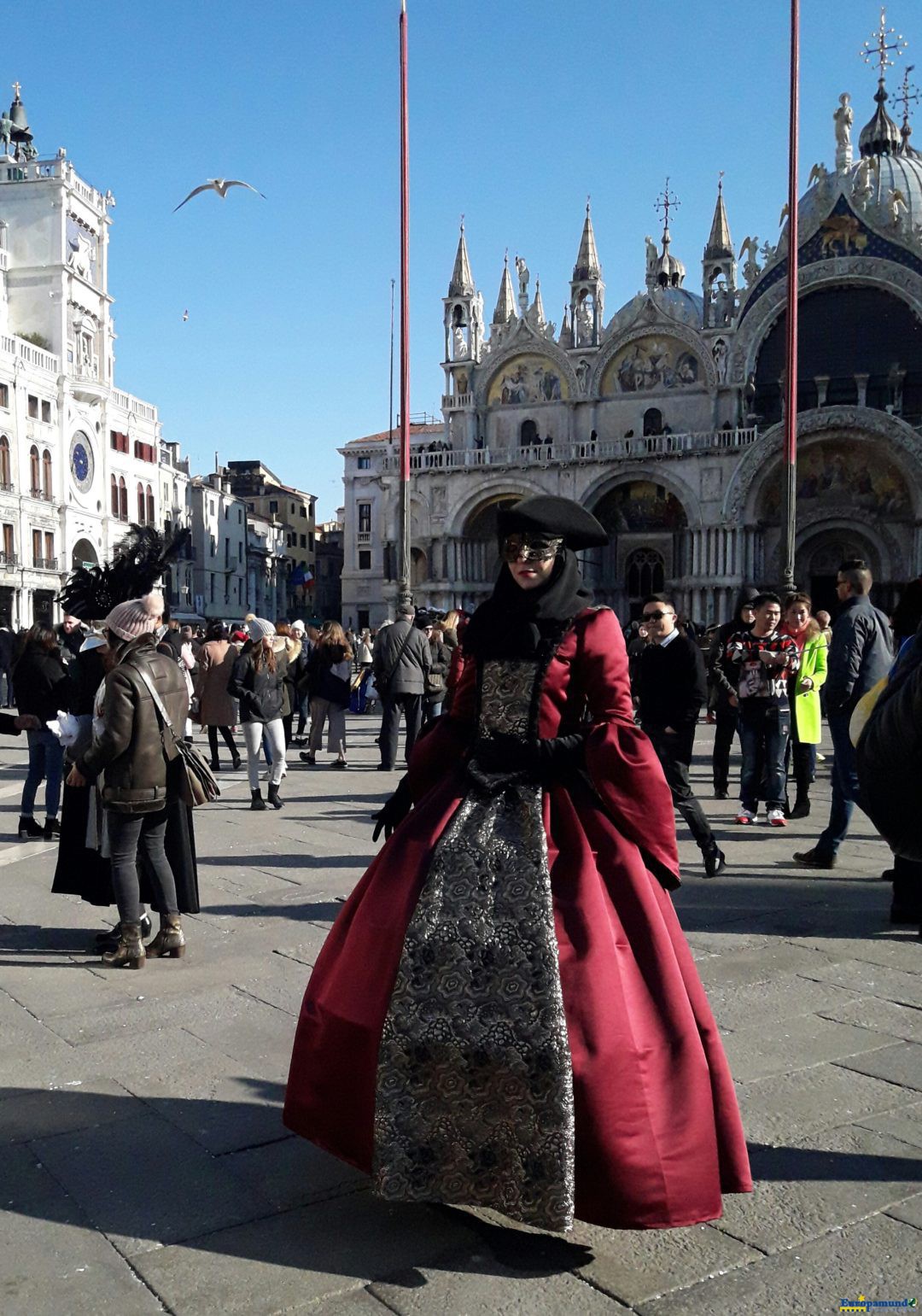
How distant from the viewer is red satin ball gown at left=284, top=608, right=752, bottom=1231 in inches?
95.7

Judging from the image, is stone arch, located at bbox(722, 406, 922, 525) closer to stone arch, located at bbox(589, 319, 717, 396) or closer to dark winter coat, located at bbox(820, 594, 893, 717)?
stone arch, located at bbox(589, 319, 717, 396)

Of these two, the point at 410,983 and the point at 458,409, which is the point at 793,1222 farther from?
the point at 458,409

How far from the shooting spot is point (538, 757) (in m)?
2.81

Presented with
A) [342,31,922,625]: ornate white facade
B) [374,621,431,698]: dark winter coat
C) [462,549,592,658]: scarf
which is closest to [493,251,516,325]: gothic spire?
[342,31,922,625]: ornate white facade

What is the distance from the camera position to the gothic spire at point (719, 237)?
40.6m

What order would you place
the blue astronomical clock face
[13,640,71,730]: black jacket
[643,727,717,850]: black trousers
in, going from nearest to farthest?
[643,727,717,850]: black trousers
[13,640,71,730]: black jacket
the blue astronomical clock face

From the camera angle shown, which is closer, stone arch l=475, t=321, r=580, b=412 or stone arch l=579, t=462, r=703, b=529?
stone arch l=579, t=462, r=703, b=529

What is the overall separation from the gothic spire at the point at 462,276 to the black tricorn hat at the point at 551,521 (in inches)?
1685


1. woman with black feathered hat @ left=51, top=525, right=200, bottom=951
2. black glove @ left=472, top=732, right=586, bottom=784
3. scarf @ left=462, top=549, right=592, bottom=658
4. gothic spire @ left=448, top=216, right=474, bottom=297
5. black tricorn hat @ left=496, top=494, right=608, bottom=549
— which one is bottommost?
woman with black feathered hat @ left=51, top=525, right=200, bottom=951

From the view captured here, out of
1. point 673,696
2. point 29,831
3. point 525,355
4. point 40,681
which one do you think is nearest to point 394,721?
point 40,681

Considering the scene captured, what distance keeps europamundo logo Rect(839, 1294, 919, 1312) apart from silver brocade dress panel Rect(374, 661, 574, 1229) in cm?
59

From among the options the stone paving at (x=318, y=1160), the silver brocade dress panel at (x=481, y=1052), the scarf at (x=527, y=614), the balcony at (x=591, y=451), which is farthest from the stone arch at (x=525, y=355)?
the silver brocade dress panel at (x=481, y=1052)

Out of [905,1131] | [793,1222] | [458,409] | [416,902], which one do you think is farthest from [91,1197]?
[458,409]

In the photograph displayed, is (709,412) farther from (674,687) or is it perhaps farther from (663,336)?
(674,687)
